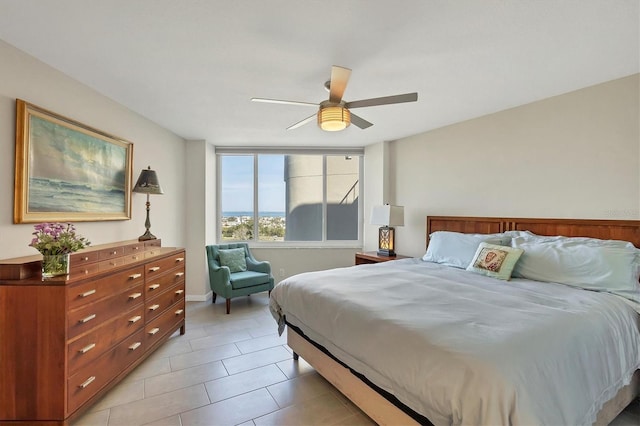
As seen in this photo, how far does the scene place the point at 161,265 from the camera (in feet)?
9.39

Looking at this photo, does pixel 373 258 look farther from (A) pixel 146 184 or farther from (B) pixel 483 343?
(A) pixel 146 184

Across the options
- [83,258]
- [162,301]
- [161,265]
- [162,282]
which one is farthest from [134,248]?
[83,258]

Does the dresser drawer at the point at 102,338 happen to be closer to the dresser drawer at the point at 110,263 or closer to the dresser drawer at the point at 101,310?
the dresser drawer at the point at 101,310

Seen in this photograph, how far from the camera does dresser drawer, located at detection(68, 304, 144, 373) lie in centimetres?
182

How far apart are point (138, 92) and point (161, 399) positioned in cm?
263

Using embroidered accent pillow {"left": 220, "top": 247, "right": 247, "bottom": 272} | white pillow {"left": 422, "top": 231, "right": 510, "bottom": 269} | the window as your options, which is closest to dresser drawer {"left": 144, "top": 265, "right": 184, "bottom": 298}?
embroidered accent pillow {"left": 220, "top": 247, "right": 247, "bottom": 272}

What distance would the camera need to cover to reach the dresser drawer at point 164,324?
8.58 ft

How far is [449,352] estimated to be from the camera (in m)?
1.32

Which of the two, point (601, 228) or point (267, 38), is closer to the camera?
point (267, 38)

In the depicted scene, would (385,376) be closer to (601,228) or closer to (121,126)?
(601,228)

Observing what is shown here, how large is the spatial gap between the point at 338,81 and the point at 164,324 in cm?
275

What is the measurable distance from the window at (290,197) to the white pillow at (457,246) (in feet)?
6.28

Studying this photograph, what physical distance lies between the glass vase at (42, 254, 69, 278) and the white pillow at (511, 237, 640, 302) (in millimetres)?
3486

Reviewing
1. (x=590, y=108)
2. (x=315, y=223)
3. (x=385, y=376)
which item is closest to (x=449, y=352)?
(x=385, y=376)
